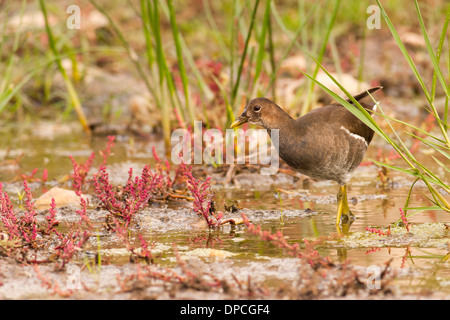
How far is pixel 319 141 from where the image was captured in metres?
4.65

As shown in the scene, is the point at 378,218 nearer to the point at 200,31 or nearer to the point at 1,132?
the point at 1,132

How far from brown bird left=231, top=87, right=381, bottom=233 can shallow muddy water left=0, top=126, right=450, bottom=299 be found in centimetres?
28

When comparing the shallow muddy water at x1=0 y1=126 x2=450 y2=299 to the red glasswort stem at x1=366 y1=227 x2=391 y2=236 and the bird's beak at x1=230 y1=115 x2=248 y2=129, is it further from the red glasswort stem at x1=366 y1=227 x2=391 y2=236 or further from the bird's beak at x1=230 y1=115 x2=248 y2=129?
the bird's beak at x1=230 y1=115 x2=248 y2=129

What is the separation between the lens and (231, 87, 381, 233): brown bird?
4.63 m

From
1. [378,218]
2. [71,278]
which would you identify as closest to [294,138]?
[378,218]

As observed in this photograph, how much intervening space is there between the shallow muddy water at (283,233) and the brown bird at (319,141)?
11.1 inches

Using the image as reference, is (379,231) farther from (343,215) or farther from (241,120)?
(241,120)

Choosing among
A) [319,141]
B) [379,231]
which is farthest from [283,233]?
[319,141]

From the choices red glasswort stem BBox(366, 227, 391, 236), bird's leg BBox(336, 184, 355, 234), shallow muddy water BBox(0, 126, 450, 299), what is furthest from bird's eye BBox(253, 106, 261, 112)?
red glasswort stem BBox(366, 227, 391, 236)

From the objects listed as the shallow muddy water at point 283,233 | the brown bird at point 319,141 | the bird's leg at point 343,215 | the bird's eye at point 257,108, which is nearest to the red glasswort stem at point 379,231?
the shallow muddy water at point 283,233

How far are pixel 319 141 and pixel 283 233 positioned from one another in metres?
0.77

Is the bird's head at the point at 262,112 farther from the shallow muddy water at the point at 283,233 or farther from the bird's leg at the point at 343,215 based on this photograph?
the bird's leg at the point at 343,215

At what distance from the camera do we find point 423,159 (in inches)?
268

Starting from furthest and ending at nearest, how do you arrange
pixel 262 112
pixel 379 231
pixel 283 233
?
pixel 262 112, pixel 283 233, pixel 379 231
